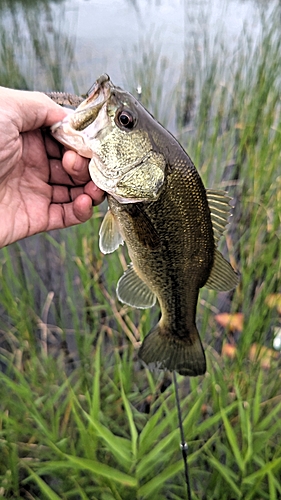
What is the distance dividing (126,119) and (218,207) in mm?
394

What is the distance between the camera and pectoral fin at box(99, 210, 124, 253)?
142 cm

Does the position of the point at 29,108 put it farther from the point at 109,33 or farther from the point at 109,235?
the point at 109,33

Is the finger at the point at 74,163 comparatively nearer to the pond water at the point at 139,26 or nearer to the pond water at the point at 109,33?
the pond water at the point at 109,33

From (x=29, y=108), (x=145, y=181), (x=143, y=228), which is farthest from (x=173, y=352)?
(x=29, y=108)

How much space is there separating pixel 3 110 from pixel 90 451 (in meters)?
1.14

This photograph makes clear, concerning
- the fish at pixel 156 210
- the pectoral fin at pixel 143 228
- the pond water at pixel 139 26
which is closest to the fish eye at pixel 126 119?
the fish at pixel 156 210

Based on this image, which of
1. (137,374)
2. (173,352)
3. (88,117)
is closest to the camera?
(88,117)

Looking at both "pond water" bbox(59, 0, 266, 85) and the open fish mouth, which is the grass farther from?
"pond water" bbox(59, 0, 266, 85)

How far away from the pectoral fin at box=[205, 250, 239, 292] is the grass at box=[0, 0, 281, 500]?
393 mm

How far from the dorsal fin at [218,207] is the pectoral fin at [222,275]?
0.09m

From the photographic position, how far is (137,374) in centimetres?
218

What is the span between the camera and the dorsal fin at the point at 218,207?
4.31 feet

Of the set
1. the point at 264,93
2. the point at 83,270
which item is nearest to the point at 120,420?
the point at 83,270

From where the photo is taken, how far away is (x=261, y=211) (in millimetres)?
2543
